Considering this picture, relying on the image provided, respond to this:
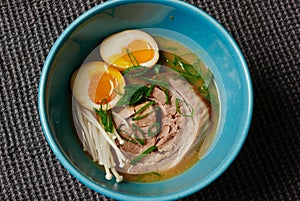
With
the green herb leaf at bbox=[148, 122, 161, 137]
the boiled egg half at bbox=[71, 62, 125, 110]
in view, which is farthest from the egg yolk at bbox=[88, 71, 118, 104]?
the green herb leaf at bbox=[148, 122, 161, 137]

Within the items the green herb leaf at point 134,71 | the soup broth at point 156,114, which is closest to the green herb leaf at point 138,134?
the soup broth at point 156,114

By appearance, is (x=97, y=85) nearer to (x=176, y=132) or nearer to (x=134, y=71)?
(x=134, y=71)

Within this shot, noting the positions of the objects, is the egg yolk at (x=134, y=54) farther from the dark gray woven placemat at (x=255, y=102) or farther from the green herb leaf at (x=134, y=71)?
the dark gray woven placemat at (x=255, y=102)

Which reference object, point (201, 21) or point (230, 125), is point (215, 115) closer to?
point (230, 125)

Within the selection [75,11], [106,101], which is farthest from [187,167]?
[75,11]

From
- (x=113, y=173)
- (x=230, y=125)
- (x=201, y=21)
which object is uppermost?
(x=201, y=21)

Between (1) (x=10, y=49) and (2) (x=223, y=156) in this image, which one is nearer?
(2) (x=223, y=156)
